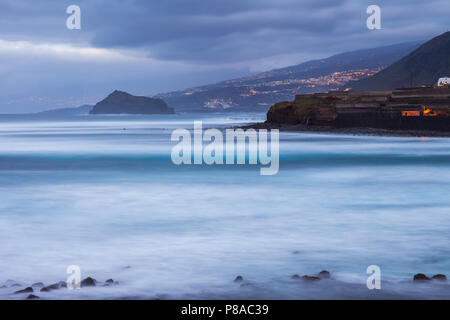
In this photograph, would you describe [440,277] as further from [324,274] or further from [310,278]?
[310,278]

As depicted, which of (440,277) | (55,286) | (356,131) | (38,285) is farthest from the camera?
(356,131)

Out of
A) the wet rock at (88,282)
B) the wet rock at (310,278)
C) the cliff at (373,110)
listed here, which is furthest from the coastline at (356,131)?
the wet rock at (88,282)

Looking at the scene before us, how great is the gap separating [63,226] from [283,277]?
22.7 feet

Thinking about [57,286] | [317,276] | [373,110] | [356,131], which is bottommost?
[317,276]

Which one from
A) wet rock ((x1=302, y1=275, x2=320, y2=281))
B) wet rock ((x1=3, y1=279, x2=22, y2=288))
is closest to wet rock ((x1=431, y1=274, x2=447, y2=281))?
wet rock ((x1=302, y1=275, x2=320, y2=281))

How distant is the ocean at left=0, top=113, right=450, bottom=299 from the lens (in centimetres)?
874

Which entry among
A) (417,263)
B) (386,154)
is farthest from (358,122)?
(417,263)

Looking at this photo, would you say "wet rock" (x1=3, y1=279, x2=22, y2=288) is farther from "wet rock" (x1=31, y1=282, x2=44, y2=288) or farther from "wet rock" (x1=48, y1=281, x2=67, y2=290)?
"wet rock" (x1=48, y1=281, x2=67, y2=290)

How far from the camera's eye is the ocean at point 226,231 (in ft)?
28.7

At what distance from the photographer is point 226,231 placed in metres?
13.7

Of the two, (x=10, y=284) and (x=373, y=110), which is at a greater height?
(x=373, y=110)

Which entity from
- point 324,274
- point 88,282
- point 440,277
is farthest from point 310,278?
point 88,282

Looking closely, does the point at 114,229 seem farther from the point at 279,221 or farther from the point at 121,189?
the point at 121,189
